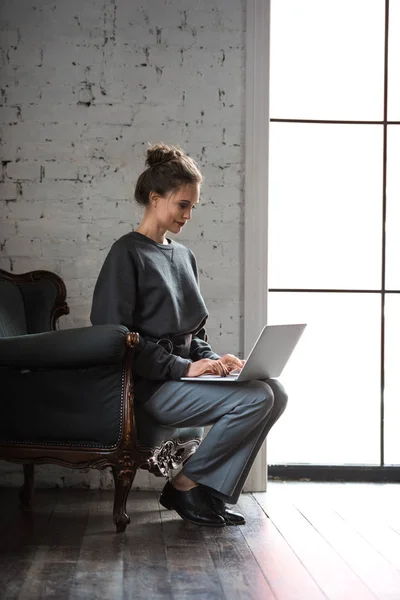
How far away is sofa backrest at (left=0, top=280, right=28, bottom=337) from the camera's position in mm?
3355

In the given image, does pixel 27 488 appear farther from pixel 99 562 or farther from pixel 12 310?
pixel 99 562

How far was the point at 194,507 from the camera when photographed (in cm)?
309

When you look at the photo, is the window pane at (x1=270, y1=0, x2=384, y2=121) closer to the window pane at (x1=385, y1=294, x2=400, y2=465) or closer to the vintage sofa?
the window pane at (x1=385, y1=294, x2=400, y2=465)

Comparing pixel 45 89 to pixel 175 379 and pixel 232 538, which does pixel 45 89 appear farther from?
pixel 232 538

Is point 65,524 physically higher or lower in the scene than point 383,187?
lower

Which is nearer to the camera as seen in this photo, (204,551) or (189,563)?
(189,563)

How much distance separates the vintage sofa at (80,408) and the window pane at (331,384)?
120cm

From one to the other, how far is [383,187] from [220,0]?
3.95 ft

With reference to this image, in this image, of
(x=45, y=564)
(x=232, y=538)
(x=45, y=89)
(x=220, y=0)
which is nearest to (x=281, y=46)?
(x=220, y=0)

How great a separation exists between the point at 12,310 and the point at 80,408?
0.67 metres

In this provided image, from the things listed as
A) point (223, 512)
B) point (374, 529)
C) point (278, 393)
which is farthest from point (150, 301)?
point (374, 529)

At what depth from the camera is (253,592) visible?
227 centimetres

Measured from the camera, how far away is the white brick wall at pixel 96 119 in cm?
393

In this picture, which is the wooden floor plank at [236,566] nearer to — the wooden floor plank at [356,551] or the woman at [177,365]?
the woman at [177,365]
